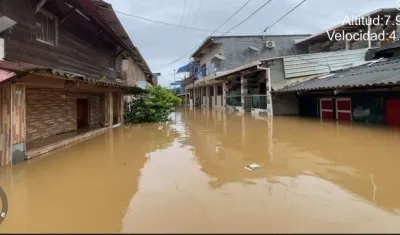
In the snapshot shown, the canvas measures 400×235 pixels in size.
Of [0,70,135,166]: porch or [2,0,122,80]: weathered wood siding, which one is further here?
[2,0,122,80]: weathered wood siding

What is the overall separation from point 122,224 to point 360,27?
19.6 metres

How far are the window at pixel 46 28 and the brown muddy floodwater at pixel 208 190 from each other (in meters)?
3.23

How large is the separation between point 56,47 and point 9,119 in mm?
3916

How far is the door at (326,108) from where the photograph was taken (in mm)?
16344

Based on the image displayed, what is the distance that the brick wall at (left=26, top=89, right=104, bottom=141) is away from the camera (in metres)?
8.96

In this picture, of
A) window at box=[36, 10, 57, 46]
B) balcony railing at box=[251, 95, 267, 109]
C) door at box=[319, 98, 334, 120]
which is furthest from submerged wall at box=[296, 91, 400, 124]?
window at box=[36, 10, 57, 46]

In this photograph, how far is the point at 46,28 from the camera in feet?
28.7

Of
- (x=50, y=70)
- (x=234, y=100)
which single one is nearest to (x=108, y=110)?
(x=50, y=70)

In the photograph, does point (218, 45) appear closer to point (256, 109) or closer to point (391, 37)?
point (256, 109)

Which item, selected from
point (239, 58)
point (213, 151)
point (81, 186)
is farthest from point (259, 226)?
point (239, 58)

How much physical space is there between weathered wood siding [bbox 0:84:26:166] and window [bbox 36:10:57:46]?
2647 millimetres

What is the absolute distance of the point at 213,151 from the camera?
792 centimetres

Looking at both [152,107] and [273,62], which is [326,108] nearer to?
[273,62]

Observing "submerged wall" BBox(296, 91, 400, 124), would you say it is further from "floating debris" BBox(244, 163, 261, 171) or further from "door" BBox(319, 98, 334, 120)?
"floating debris" BBox(244, 163, 261, 171)
